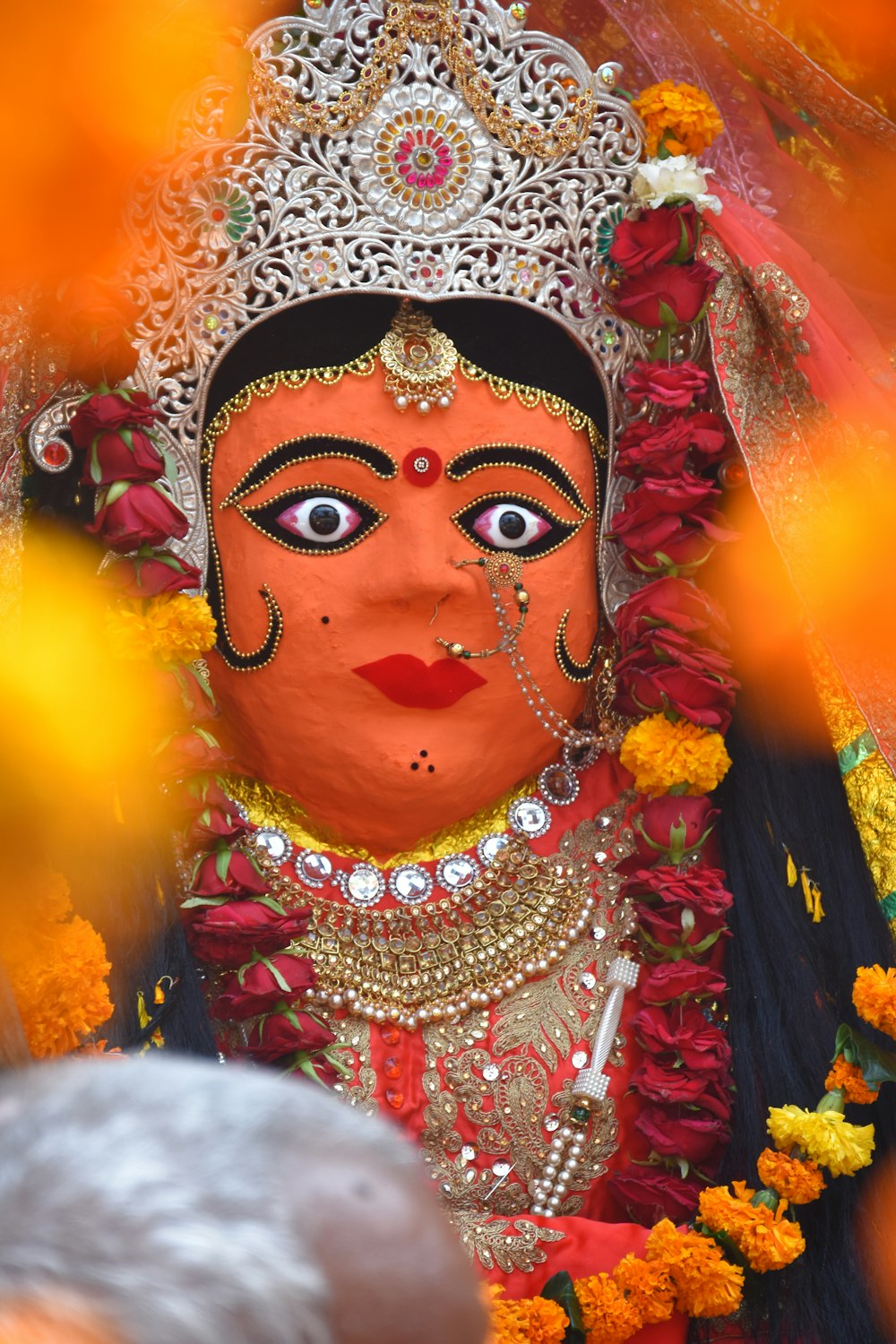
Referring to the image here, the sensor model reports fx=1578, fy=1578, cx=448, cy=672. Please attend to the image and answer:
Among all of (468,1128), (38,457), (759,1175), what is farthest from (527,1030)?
(38,457)

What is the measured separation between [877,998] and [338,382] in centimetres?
152

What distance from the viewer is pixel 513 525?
312 cm

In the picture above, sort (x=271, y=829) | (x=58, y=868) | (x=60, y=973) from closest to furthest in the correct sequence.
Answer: (x=60, y=973)
(x=58, y=868)
(x=271, y=829)

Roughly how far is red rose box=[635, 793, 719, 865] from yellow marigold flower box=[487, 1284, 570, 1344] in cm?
87

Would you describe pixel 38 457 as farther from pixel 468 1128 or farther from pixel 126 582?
pixel 468 1128

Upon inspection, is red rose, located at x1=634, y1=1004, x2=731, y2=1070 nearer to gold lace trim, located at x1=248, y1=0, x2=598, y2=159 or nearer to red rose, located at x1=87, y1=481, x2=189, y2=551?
red rose, located at x1=87, y1=481, x2=189, y2=551

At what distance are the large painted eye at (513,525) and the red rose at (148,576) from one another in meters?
0.54

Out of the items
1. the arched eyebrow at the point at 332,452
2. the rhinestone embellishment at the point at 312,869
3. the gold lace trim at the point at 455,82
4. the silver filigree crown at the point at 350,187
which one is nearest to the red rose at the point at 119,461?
the silver filigree crown at the point at 350,187

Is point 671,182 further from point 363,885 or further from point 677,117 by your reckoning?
point 363,885

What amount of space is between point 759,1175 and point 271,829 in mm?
1141

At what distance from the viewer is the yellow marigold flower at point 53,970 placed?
2.48 meters

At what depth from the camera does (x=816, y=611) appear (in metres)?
3.06

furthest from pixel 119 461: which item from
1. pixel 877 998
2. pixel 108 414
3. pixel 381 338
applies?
pixel 877 998

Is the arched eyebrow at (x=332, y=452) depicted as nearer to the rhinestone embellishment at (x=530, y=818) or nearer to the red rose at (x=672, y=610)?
the red rose at (x=672, y=610)
